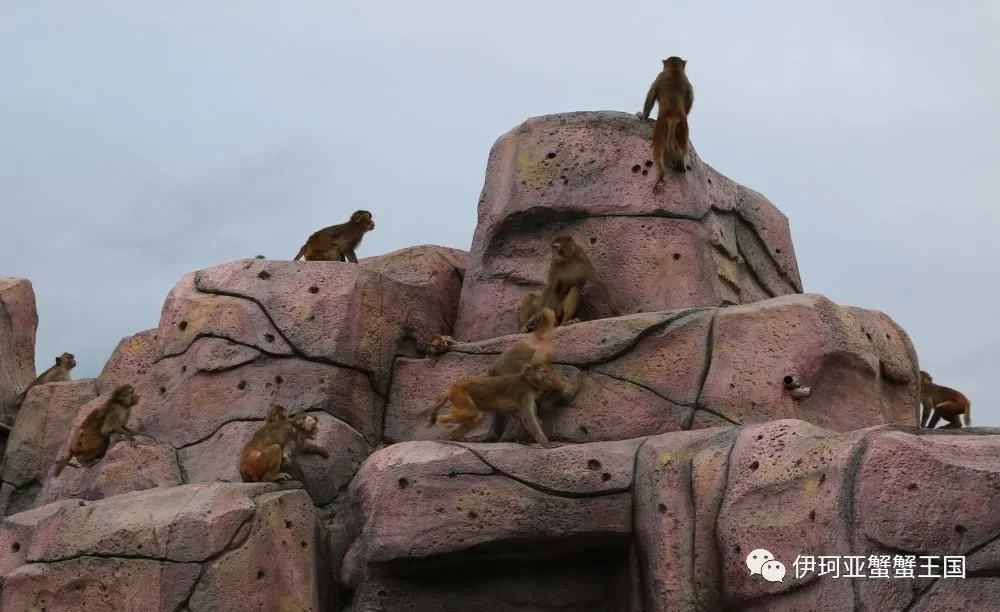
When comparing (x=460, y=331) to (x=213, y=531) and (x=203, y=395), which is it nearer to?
(x=203, y=395)

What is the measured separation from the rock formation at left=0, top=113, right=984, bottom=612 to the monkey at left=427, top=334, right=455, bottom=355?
94 mm

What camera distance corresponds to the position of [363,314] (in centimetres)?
1293

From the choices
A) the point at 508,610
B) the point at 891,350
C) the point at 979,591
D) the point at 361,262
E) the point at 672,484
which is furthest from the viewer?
A: the point at 361,262

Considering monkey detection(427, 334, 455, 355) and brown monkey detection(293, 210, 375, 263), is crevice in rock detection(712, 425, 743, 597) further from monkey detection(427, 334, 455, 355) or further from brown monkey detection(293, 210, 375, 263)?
brown monkey detection(293, 210, 375, 263)

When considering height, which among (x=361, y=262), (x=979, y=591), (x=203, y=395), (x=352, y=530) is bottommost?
(x=979, y=591)

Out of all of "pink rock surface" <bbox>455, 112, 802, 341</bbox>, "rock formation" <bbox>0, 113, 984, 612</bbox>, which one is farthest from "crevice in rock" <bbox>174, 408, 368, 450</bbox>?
"pink rock surface" <bbox>455, 112, 802, 341</bbox>

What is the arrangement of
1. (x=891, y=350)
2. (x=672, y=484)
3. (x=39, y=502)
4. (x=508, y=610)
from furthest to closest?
(x=39, y=502), (x=891, y=350), (x=508, y=610), (x=672, y=484)

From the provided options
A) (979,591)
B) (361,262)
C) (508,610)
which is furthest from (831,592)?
(361,262)

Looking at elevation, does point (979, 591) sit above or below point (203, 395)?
below

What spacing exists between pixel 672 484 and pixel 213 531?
314 cm

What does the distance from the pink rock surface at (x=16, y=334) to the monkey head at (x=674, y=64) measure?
776cm

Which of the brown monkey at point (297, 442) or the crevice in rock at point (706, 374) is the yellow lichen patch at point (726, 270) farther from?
the brown monkey at point (297, 442)

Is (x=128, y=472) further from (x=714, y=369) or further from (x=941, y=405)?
(x=941, y=405)

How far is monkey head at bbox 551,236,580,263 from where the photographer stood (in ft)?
41.9
